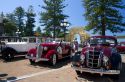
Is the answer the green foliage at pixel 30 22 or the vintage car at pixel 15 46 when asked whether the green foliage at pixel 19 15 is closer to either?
the green foliage at pixel 30 22

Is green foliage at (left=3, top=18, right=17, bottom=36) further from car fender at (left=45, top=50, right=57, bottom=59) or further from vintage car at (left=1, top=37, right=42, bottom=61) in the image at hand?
car fender at (left=45, top=50, right=57, bottom=59)

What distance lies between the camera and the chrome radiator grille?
38.0 ft

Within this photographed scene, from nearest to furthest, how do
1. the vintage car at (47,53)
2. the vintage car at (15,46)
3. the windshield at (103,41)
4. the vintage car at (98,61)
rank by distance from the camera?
the vintage car at (98,61) → the windshield at (103,41) → the vintage car at (47,53) → the vintage car at (15,46)

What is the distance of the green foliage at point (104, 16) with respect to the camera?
45.8 metres

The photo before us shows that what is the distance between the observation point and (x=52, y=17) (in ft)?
171

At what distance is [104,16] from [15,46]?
94.5ft

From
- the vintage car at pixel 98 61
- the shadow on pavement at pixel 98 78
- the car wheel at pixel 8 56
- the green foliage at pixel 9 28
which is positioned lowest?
the shadow on pavement at pixel 98 78

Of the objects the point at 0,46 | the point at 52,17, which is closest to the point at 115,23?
the point at 52,17

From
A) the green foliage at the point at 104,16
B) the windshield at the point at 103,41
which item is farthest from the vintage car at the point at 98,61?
the green foliage at the point at 104,16

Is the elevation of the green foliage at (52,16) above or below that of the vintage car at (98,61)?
above

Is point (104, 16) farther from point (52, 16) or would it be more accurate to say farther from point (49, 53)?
point (49, 53)

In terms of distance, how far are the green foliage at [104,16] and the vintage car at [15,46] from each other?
2552 centimetres

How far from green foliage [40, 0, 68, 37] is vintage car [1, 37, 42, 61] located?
3016 cm

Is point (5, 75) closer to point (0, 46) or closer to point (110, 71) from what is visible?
point (110, 71)
